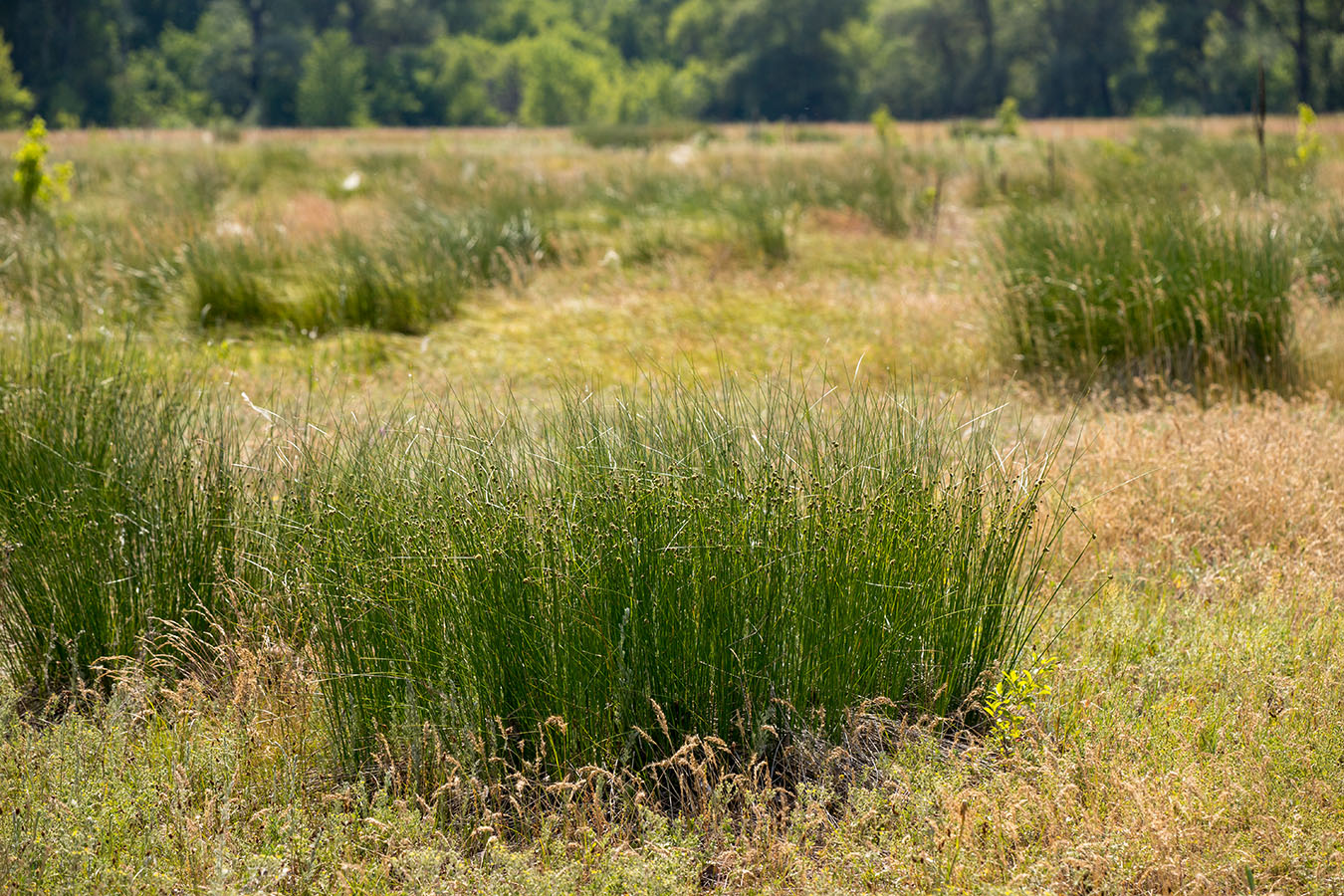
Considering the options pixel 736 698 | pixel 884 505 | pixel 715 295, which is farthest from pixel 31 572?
pixel 715 295

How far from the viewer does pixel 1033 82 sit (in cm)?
5969

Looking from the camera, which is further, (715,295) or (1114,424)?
(715,295)

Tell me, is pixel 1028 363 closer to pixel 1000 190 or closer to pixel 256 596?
pixel 256 596

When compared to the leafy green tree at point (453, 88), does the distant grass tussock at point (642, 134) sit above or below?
A: below

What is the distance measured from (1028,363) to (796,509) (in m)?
4.43

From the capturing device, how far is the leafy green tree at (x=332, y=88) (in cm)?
6128

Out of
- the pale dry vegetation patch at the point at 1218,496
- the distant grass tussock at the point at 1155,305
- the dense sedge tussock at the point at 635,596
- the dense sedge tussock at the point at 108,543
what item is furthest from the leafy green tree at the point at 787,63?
the dense sedge tussock at the point at 635,596

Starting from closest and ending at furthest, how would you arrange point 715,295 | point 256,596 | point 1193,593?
point 256,596 < point 1193,593 < point 715,295

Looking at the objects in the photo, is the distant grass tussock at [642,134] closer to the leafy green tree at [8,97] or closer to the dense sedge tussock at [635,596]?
the leafy green tree at [8,97]

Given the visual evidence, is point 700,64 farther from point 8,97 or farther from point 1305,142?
point 1305,142

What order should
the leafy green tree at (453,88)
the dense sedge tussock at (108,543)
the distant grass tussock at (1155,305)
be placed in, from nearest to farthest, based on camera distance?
the dense sedge tussock at (108,543)
the distant grass tussock at (1155,305)
the leafy green tree at (453,88)

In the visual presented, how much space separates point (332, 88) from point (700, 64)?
89.8 feet

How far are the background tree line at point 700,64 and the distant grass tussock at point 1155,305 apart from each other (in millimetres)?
46371

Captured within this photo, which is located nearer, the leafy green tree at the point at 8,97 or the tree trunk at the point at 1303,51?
the leafy green tree at the point at 8,97
